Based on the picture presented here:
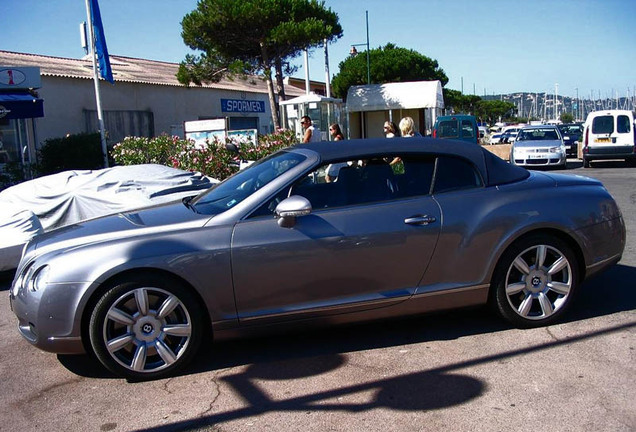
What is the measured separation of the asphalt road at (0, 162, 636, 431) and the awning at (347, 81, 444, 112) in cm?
2381

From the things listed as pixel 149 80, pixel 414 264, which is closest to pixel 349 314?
pixel 414 264

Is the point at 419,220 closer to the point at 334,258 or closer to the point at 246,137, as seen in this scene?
the point at 334,258

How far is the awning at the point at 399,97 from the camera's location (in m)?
28.0

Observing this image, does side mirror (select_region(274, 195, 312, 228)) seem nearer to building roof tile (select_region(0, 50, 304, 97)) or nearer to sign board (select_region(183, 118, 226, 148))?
sign board (select_region(183, 118, 226, 148))

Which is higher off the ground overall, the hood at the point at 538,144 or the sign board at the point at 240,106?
the sign board at the point at 240,106

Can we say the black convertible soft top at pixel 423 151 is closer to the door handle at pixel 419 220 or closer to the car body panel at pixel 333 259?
the car body panel at pixel 333 259

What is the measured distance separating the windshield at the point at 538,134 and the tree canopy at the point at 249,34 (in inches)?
317

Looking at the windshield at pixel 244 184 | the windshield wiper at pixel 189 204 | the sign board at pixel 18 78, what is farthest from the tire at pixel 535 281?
the sign board at pixel 18 78

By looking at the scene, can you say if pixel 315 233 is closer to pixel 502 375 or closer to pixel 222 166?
pixel 502 375

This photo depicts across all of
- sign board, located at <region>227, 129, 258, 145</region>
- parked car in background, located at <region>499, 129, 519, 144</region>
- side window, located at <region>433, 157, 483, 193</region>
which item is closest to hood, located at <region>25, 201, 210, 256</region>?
side window, located at <region>433, 157, 483, 193</region>

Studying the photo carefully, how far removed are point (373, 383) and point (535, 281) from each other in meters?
1.58

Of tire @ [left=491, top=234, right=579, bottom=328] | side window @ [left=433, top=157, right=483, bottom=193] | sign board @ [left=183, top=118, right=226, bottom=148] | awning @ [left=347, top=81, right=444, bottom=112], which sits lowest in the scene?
tire @ [left=491, top=234, right=579, bottom=328]

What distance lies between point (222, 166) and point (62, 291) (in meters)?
8.91

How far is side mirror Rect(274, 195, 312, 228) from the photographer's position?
398 centimetres
